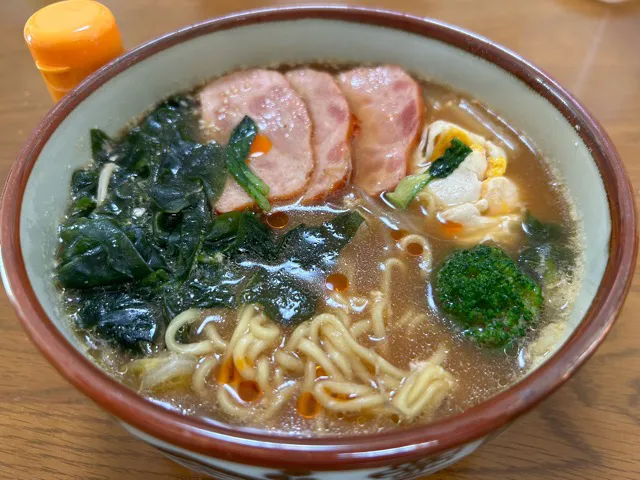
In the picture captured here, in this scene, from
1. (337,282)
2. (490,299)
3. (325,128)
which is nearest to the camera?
(490,299)

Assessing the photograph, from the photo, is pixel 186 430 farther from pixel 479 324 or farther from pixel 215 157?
pixel 215 157

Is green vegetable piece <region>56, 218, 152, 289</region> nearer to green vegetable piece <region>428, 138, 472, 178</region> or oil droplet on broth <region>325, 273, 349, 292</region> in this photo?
oil droplet on broth <region>325, 273, 349, 292</region>

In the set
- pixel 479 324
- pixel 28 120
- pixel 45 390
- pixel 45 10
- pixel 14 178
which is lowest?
pixel 45 390

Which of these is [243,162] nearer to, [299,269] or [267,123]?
[267,123]

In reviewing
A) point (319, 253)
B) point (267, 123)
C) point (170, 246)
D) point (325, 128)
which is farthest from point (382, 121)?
point (170, 246)

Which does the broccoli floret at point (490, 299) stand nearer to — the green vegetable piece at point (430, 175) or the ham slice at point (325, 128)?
the green vegetable piece at point (430, 175)

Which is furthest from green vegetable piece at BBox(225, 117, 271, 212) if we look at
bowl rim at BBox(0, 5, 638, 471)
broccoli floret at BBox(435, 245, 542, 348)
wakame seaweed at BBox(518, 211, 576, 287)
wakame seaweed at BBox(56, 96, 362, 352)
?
wakame seaweed at BBox(518, 211, 576, 287)

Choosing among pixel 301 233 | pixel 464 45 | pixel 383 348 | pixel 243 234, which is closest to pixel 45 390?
pixel 243 234
